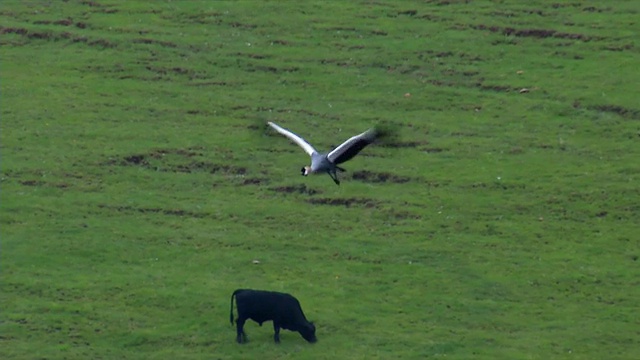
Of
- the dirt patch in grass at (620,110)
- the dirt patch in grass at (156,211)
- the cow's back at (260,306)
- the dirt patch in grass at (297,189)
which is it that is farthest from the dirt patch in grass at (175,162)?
the dirt patch in grass at (620,110)

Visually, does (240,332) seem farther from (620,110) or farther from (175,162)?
(620,110)

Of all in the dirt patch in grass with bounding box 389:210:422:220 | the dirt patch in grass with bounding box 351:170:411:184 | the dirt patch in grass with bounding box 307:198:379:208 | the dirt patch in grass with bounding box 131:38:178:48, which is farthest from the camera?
the dirt patch in grass with bounding box 131:38:178:48

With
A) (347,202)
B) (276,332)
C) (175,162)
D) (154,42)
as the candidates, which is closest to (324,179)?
(347,202)

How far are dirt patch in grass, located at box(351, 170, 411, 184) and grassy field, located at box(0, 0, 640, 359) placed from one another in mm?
46

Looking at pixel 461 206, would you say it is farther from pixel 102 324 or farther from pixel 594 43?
pixel 594 43

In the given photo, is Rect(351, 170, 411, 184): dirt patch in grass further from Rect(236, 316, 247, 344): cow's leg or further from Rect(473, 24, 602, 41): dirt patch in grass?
Rect(473, 24, 602, 41): dirt patch in grass

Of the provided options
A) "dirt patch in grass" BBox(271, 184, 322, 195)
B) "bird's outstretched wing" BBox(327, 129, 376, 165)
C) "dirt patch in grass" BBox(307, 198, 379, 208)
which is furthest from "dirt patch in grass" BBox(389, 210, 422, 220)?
"bird's outstretched wing" BBox(327, 129, 376, 165)

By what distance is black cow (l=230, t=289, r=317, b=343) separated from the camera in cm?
2442

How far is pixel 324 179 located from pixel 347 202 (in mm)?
1423

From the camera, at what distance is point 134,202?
3122cm

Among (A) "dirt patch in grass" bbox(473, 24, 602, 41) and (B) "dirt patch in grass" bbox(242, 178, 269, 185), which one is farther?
(A) "dirt patch in grass" bbox(473, 24, 602, 41)

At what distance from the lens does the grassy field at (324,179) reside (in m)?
25.5

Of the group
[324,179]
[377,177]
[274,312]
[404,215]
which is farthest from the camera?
[377,177]

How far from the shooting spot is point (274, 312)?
80.3 ft
